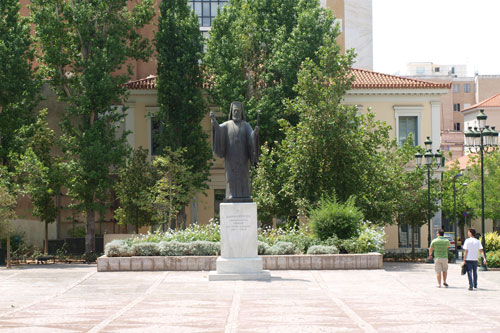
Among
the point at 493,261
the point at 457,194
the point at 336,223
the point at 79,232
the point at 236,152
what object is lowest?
the point at 493,261

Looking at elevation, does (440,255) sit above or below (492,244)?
above

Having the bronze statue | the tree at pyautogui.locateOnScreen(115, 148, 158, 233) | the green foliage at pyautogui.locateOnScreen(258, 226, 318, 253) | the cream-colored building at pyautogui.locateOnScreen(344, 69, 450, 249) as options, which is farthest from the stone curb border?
the cream-colored building at pyautogui.locateOnScreen(344, 69, 450, 249)

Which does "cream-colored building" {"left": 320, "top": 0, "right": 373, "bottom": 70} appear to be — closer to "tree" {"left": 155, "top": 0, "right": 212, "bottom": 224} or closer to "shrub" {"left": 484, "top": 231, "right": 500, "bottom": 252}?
"tree" {"left": 155, "top": 0, "right": 212, "bottom": 224}

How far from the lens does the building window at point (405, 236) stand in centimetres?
4278

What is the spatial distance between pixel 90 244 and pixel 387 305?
23.0 m

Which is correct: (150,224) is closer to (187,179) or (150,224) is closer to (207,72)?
(187,179)

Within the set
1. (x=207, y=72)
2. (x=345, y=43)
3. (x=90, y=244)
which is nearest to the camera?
(x=90, y=244)

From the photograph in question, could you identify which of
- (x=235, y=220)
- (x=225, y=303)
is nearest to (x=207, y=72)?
(x=235, y=220)

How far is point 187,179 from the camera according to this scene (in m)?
36.6

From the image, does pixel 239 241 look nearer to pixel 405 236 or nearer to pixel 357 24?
pixel 405 236

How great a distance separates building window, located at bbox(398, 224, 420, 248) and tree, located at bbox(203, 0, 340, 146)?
990cm

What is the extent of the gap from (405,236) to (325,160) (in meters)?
13.0

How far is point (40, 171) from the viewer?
31.6 metres

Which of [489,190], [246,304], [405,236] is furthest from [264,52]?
[246,304]
